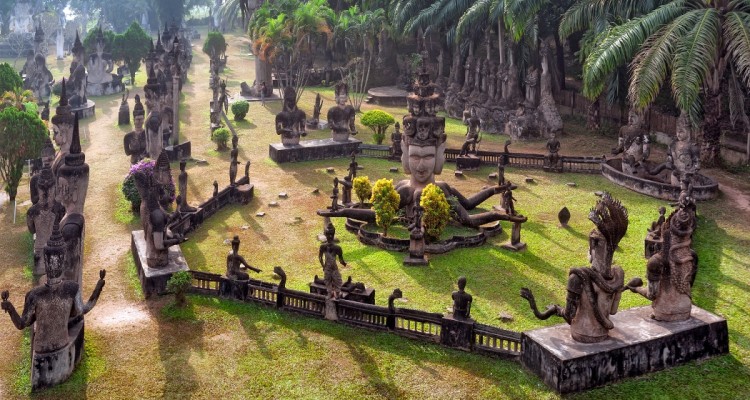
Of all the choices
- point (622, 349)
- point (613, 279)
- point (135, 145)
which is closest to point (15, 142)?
point (135, 145)

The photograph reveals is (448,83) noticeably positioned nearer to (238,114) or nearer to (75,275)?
(238,114)

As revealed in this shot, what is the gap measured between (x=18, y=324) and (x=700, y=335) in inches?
502

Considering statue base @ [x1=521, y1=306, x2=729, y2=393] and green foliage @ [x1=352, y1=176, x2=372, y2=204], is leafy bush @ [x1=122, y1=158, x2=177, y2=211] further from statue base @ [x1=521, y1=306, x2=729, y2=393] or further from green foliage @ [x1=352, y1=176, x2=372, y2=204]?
statue base @ [x1=521, y1=306, x2=729, y2=393]

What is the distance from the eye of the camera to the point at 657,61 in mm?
25734

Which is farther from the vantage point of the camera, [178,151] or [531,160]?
[178,151]

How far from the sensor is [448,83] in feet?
163

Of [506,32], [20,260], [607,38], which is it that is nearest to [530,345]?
[20,260]

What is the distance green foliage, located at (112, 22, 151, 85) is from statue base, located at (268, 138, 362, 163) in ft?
102

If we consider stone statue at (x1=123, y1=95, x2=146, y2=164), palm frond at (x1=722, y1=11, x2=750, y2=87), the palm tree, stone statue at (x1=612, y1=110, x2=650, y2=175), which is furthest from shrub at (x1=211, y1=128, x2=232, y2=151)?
palm frond at (x1=722, y1=11, x2=750, y2=87)

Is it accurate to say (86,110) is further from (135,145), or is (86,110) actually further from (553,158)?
(553,158)

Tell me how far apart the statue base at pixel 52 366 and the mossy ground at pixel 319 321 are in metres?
0.22

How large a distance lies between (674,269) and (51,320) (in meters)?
11.8

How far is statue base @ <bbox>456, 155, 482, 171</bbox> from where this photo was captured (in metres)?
30.8

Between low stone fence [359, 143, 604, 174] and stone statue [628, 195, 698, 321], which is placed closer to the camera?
stone statue [628, 195, 698, 321]
